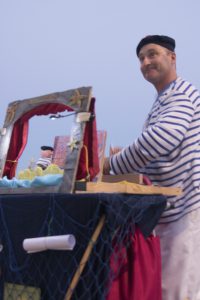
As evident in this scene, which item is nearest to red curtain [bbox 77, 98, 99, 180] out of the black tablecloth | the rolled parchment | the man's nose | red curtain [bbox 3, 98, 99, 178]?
red curtain [bbox 3, 98, 99, 178]

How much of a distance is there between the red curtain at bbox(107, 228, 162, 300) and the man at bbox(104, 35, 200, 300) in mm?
293

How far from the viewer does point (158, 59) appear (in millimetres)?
2115

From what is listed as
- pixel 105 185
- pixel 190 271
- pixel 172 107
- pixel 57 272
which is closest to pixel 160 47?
Answer: pixel 172 107

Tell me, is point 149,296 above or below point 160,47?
below

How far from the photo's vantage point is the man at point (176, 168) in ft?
6.05

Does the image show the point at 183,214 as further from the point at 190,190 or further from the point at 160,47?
the point at 160,47

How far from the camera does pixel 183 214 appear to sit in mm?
1912

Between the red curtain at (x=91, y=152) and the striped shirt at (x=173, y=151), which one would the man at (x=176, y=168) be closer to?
the striped shirt at (x=173, y=151)

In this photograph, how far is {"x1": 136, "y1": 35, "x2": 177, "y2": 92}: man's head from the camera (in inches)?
83.4

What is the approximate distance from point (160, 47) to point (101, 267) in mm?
1122

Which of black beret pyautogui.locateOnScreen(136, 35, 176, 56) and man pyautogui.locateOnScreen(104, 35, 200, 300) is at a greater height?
black beret pyautogui.locateOnScreen(136, 35, 176, 56)

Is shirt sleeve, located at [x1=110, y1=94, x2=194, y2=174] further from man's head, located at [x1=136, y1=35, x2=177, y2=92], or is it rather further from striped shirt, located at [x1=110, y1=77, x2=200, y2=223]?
man's head, located at [x1=136, y1=35, x2=177, y2=92]

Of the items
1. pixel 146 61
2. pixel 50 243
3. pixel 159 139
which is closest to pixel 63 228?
pixel 50 243

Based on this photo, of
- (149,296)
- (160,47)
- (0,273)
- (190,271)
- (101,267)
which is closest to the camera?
(101,267)
